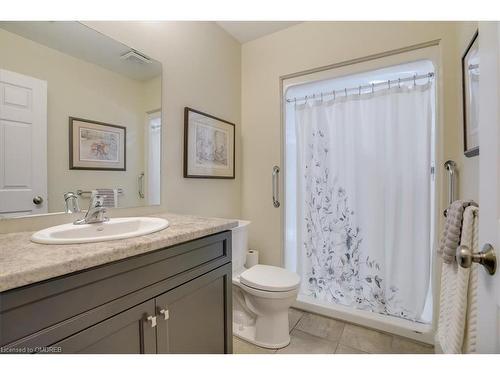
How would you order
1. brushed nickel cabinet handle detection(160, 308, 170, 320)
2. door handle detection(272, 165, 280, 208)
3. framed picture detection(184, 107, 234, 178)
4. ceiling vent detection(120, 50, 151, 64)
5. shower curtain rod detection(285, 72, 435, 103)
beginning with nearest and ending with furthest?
brushed nickel cabinet handle detection(160, 308, 170, 320), ceiling vent detection(120, 50, 151, 64), shower curtain rod detection(285, 72, 435, 103), framed picture detection(184, 107, 234, 178), door handle detection(272, 165, 280, 208)

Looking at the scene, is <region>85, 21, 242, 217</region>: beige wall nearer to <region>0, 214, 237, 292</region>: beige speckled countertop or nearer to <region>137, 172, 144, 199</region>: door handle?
<region>137, 172, 144, 199</region>: door handle

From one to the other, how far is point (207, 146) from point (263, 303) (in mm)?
1210

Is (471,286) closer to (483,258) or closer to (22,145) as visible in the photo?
(483,258)

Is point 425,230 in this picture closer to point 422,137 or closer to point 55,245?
point 422,137

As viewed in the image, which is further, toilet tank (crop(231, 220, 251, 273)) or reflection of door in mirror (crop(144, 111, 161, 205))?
toilet tank (crop(231, 220, 251, 273))

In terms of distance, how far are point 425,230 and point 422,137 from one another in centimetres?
63

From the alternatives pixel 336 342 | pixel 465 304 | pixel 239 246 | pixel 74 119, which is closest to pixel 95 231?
pixel 74 119

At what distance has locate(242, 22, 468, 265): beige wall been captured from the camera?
1669mm

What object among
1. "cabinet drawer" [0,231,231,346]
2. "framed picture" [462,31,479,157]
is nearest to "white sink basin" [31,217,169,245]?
"cabinet drawer" [0,231,231,346]

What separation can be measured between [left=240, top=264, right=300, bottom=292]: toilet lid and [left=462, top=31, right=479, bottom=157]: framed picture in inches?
46.9

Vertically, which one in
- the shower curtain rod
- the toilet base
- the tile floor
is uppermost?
the shower curtain rod

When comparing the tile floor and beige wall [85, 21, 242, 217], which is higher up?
beige wall [85, 21, 242, 217]
